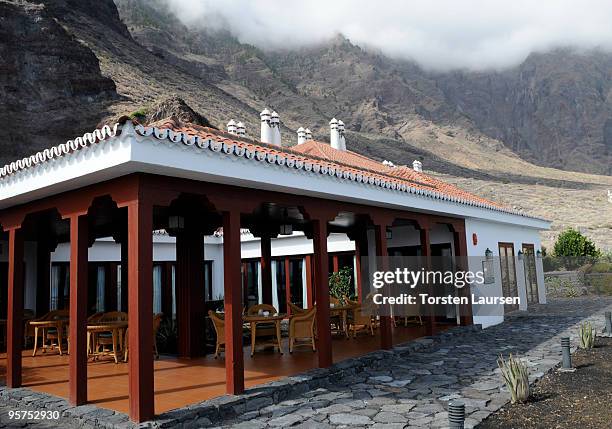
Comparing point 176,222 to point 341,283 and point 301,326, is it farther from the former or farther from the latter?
point 341,283

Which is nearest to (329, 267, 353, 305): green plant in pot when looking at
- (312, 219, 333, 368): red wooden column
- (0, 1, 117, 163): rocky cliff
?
(312, 219, 333, 368): red wooden column

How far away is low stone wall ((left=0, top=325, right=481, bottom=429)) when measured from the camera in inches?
231

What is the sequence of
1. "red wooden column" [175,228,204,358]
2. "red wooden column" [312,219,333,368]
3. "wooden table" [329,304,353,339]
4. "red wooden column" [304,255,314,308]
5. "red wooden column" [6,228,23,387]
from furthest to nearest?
"red wooden column" [304,255,314,308], "wooden table" [329,304,353,339], "red wooden column" [175,228,204,358], "red wooden column" [312,219,333,368], "red wooden column" [6,228,23,387]

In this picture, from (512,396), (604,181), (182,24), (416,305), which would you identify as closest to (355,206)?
(512,396)

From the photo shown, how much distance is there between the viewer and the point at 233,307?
7.00m

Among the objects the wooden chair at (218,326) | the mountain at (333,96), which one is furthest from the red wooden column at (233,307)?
the mountain at (333,96)

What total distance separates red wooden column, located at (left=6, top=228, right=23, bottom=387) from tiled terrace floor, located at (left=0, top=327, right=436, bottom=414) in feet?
1.05

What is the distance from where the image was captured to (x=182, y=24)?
101 m

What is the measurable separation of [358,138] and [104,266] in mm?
59457

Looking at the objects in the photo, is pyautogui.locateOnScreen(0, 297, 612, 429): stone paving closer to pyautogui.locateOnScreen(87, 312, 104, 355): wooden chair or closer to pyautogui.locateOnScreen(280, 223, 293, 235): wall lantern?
pyautogui.locateOnScreen(87, 312, 104, 355): wooden chair

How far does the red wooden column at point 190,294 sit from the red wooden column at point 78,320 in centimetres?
302

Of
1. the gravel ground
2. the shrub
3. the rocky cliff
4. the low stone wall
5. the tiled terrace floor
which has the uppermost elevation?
the rocky cliff

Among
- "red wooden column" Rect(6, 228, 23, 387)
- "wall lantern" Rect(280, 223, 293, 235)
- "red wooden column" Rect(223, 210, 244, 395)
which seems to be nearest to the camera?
"red wooden column" Rect(223, 210, 244, 395)

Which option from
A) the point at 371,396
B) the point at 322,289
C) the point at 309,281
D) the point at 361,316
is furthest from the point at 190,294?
the point at 309,281
